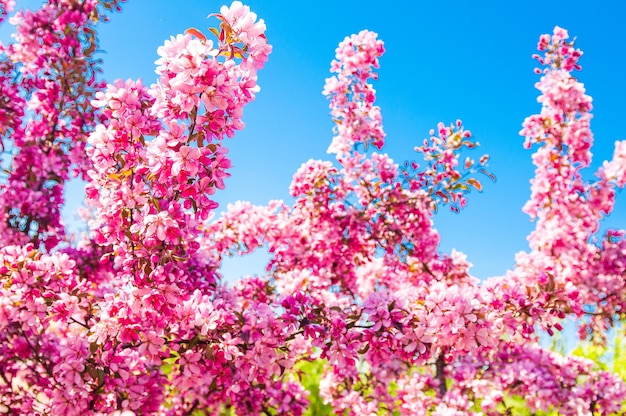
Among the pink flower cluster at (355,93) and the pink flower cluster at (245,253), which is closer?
the pink flower cluster at (245,253)

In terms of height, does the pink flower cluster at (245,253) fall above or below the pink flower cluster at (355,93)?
below

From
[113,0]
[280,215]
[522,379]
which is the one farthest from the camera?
[280,215]

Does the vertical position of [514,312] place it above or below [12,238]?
below

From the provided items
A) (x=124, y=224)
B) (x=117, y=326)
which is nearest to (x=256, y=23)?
(x=124, y=224)

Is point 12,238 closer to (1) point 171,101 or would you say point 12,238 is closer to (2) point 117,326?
(2) point 117,326

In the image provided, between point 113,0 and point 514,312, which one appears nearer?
point 514,312

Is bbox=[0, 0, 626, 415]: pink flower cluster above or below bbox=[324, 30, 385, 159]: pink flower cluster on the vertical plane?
below

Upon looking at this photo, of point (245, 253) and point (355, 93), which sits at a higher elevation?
point (355, 93)

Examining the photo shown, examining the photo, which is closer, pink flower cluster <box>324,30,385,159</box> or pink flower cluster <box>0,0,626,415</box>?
pink flower cluster <box>0,0,626,415</box>

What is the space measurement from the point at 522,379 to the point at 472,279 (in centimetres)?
212

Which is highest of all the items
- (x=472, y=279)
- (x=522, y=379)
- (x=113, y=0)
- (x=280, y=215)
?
(x=113, y=0)

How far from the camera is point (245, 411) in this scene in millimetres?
4715

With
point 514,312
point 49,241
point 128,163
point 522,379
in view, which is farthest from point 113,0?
point 522,379

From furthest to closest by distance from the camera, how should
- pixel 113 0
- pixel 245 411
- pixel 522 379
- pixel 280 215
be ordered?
1. pixel 280 215
2. pixel 113 0
3. pixel 522 379
4. pixel 245 411
